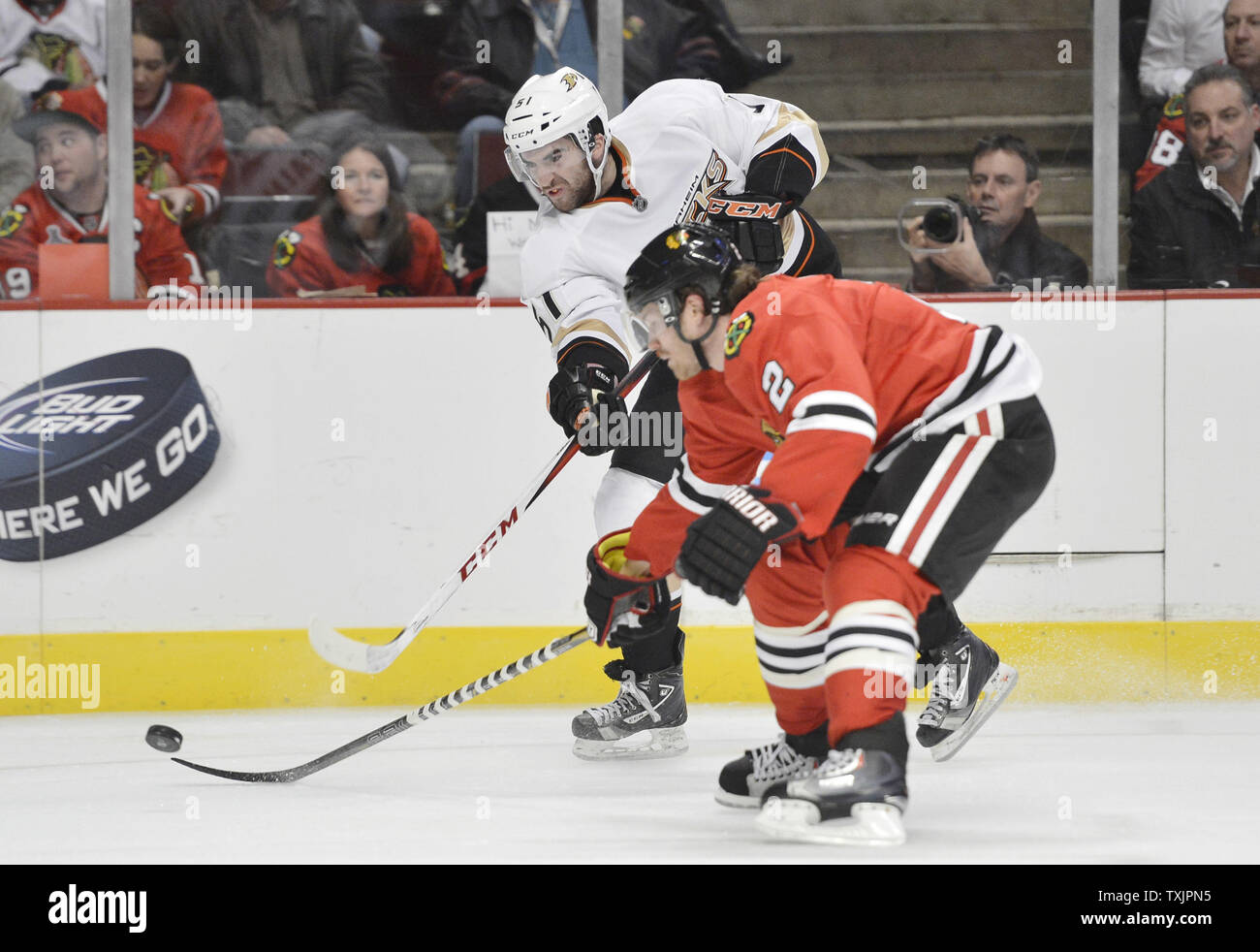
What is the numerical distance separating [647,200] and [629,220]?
7 centimetres

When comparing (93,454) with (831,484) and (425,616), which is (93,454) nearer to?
(425,616)

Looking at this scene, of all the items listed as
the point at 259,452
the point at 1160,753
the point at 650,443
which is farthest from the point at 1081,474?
the point at 259,452

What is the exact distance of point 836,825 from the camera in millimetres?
2162

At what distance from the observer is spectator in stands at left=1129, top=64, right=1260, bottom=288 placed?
3846mm

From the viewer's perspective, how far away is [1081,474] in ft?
12.2

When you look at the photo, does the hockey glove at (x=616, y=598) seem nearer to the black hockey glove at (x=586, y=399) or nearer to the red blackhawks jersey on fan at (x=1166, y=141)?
the black hockey glove at (x=586, y=399)

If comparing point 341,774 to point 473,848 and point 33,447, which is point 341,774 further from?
point 33,447

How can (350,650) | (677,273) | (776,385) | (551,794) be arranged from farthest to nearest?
(350,650), (551,794), (677,273), (776,385)

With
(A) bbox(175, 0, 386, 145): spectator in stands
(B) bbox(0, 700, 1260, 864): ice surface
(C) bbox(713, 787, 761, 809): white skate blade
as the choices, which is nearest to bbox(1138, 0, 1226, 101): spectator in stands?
(B) bbox(0, 700, 1260, 864): ice surface

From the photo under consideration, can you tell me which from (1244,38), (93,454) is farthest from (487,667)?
(1244,38)

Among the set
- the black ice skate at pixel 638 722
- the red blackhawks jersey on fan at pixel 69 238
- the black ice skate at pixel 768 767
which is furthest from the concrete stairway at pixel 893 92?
the black ice skate at pixel 768 767

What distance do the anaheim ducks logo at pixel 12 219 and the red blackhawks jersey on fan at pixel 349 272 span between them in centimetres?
63

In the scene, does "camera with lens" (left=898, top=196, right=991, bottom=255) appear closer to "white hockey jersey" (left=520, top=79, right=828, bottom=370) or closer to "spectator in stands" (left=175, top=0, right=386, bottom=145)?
"white hockey jersey" (left=520, top=79, right=828, bottom=370)

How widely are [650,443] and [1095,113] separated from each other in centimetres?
153
